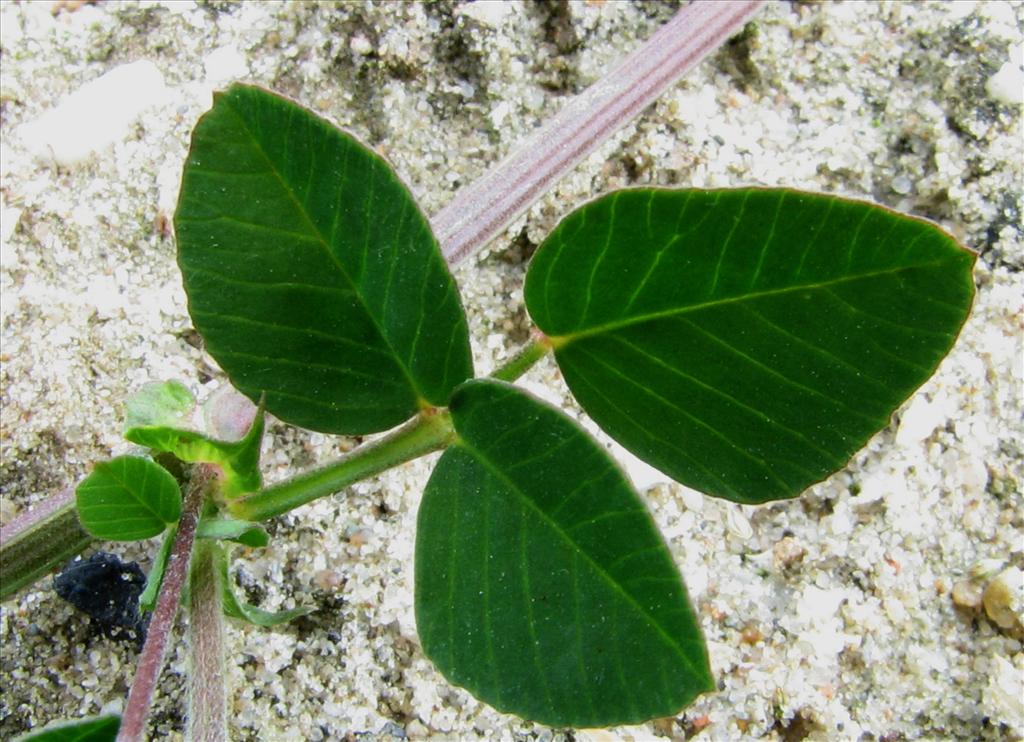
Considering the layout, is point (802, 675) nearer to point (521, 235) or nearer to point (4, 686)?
point (521, 235)

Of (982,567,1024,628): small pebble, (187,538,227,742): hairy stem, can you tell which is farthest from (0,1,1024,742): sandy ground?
(187,538,227,742): hairy stem

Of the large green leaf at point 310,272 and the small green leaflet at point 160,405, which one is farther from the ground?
the large green leaf at point 310,272

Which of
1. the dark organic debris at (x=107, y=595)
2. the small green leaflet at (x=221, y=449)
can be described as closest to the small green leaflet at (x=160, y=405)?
the small green leaflet at (x=221, y=449)

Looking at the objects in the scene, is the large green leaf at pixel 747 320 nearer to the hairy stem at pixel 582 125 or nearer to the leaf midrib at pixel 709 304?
the leaf midrib at pixel 709 304

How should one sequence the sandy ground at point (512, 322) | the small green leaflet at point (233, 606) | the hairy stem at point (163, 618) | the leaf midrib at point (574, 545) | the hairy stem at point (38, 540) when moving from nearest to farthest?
the leaf midrib at point (574, 545) → the hairy stem at point (163, 618) → the small green leaflet at point (233, 606) → the hairy stem at point (38, 540) → the sandy ground at point (512, 322)

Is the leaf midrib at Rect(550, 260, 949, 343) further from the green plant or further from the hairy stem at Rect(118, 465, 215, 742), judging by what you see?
the hairy stem at Rect(118, 465, 215, 742)

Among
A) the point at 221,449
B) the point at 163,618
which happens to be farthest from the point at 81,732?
the point at 221,449

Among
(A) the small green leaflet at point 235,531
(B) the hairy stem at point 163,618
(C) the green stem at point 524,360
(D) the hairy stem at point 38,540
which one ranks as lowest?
(D) the hairy stem at point 38,540

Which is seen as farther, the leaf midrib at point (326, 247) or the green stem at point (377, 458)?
the green stem at point (377, 458)
